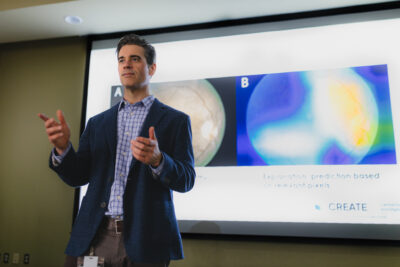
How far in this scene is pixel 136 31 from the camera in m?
3.10

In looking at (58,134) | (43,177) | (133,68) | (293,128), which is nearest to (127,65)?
(133,68)

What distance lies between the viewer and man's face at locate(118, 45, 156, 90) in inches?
51.4

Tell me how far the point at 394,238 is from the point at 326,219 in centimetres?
48

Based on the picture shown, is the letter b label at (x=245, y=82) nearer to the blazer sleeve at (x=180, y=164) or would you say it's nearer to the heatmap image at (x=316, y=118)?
the heatmap image at (x=316, y=118)

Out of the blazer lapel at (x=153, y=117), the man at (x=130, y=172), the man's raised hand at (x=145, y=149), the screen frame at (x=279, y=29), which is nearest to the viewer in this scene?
the man's raised hand at (x=145, y=149)

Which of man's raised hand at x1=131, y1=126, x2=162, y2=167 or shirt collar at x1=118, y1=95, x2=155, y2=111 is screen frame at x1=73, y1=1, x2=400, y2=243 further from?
man's raised hand at x1=131, y1=126, x2=162, y2=167

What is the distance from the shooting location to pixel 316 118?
8.30 ft

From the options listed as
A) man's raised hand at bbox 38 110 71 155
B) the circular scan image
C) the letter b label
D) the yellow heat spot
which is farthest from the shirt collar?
the yellow heat spot

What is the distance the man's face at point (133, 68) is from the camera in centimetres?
131

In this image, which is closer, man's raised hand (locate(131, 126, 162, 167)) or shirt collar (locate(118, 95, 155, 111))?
man's raised hand (locate(131, 126, 162, 167))

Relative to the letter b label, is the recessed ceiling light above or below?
above

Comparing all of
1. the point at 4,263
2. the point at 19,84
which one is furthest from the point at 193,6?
the point at 4,263

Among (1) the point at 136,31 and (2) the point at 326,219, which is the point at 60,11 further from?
(2) the point at 326,219

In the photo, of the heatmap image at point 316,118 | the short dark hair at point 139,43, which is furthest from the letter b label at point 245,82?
the short dark hair at point 139,43
